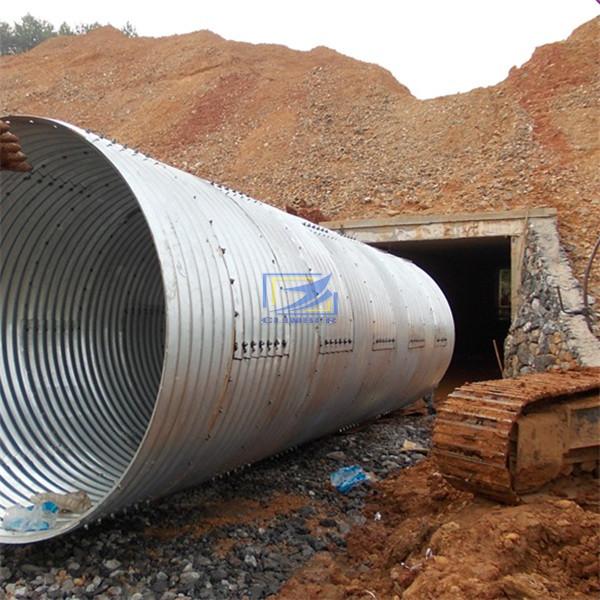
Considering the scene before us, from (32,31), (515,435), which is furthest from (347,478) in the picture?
(32,31)

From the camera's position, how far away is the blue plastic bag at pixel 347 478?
571 centimetres

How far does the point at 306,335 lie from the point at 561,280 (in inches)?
304

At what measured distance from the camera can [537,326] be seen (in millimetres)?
11055

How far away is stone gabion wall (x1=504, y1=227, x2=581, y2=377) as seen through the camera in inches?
392

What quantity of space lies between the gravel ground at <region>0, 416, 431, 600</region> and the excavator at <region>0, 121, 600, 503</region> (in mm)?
1183

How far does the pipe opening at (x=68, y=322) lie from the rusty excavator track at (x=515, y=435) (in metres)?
Answer: 2.54

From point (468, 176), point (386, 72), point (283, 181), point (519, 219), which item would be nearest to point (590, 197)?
point (519, 219)

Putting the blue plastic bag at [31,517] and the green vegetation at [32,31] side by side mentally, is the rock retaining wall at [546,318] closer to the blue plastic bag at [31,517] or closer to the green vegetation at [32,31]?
the blue plastic bag at [31,517]

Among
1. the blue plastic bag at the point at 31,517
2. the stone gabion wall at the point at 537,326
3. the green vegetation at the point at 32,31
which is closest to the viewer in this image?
the blue plastic bag at the point at 31,517

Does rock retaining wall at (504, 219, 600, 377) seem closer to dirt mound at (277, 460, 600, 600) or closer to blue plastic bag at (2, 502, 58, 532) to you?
dirt mound at (277, 460, 600, 600)

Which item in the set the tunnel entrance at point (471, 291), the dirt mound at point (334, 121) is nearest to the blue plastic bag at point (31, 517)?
the tunnel entrance at point (471, 291)

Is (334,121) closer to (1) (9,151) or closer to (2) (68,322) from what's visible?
(2) (68,322)

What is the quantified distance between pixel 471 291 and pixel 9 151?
2037cm

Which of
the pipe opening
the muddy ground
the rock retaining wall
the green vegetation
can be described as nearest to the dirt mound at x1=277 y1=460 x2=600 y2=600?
the muddy ground
